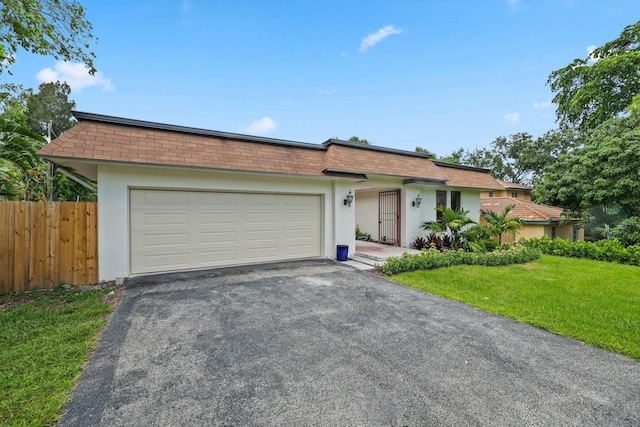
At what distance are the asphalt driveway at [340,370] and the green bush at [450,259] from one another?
2.55 meters

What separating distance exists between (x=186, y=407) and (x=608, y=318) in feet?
20.2

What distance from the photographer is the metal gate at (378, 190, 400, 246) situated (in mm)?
11914

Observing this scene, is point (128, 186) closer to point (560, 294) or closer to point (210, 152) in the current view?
point (210, 152)

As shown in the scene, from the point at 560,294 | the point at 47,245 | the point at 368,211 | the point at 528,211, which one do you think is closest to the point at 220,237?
the point at 47,245

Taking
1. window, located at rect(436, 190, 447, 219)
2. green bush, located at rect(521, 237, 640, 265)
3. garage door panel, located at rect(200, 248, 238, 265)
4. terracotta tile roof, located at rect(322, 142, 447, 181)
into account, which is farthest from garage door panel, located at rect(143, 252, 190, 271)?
green bush, located at rect(521, 237, 640, 265)

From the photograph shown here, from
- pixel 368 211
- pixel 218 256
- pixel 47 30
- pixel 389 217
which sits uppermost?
pixel 47 30

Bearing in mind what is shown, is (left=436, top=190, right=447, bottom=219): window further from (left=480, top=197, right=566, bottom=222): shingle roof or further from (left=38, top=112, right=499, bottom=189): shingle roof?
(left=480, top=197, right=566, bottom=222): shingle roof

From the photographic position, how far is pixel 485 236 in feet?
34.6

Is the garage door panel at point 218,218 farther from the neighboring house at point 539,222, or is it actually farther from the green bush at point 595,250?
the neighboring house at point 539,222

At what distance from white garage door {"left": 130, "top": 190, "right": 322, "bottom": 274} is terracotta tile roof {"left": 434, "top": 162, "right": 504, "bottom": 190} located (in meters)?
6.88

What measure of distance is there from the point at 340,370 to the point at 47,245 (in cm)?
690

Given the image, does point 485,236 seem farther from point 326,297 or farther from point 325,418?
point 325,418

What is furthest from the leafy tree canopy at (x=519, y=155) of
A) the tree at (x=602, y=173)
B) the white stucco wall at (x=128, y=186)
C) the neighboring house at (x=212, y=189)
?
the white stucco wall at (x=128, y=186)

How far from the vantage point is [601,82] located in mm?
16812
